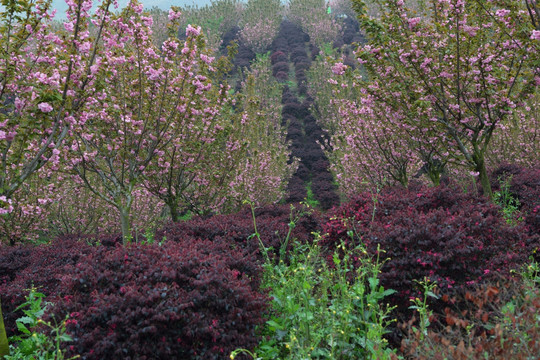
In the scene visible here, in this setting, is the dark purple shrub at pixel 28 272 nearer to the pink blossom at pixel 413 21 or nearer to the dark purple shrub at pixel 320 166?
the pink blossom at pixel 413 21

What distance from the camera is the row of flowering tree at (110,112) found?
4.29m

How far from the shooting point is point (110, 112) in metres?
6.15

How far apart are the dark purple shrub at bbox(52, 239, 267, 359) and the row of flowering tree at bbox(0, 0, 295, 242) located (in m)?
1.42

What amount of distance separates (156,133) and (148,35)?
1.76 metres

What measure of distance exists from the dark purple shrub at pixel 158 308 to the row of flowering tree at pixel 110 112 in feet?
4.67

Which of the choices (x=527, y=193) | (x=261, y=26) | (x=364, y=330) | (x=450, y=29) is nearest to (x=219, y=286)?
(x=364, y=330)

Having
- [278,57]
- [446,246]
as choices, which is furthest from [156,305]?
[278,57]

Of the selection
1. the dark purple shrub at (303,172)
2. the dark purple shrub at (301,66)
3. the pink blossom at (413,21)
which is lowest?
the dark purple shrub at (303,172)

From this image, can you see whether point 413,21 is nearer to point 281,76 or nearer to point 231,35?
point 281,76

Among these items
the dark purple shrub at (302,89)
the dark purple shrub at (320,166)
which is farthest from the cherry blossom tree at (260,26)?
the dark purple shrub at (320,166)

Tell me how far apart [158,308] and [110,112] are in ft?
13.9

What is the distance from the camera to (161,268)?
3.76 meters

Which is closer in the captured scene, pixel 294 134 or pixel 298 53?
pixel 294 134

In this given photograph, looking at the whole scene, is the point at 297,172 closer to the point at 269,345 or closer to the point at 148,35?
the point at 148,35
